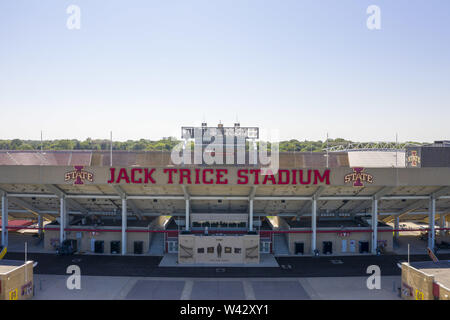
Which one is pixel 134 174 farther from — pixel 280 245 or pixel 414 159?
pixel 414 159

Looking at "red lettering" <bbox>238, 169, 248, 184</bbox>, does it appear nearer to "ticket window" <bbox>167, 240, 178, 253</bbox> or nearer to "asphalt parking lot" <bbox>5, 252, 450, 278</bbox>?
"asphalt parking lot" <bbox>5, 252, 450, 278</bbox>

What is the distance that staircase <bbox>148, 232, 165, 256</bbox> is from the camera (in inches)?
1496

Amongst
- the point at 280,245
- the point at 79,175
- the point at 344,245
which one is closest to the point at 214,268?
the point at 280,245

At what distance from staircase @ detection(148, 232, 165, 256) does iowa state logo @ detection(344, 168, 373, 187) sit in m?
23.2

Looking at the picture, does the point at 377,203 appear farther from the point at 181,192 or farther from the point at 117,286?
the point at 117,286

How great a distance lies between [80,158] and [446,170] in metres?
47.9

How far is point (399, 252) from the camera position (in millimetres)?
38906

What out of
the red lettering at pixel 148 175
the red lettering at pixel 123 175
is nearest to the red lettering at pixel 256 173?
the red lettering at pixel 148 175

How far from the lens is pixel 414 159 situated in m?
37.2

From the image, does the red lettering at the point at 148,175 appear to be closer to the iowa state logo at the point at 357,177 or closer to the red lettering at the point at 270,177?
the red lettering at the point at 270,177

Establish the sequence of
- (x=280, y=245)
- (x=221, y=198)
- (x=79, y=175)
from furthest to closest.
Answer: (x=280, y=245), (x=221, y=198), (x=79, y=175)

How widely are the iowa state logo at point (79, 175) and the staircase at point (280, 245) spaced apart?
75.4ft

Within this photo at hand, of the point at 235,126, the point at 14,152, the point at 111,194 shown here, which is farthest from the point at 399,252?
the point at 14,152

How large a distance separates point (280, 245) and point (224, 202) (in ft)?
29.0
